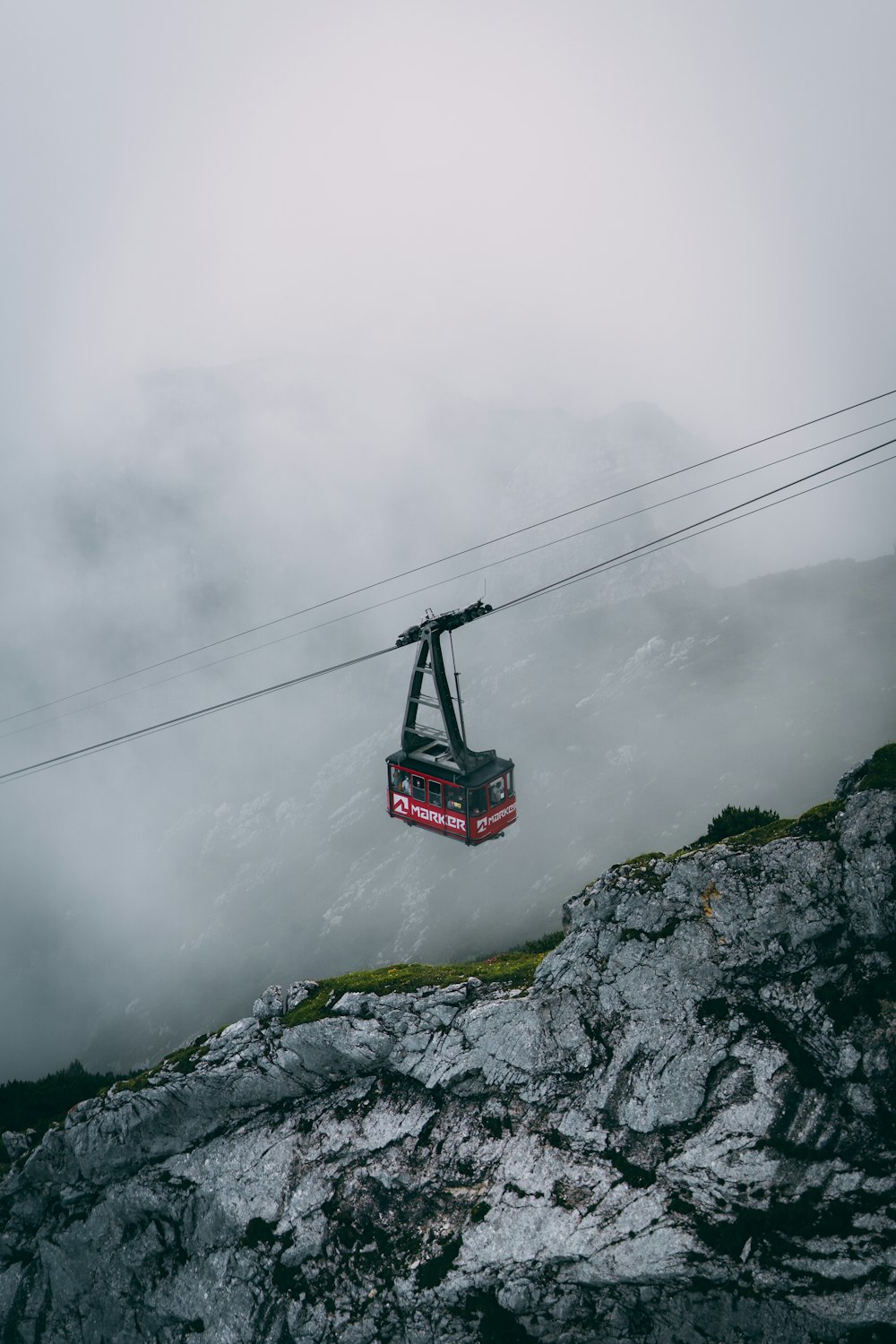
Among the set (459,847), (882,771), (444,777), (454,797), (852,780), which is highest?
(444,777)

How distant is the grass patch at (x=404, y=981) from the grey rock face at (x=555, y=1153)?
1.99 feet

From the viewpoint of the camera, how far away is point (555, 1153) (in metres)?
27.1

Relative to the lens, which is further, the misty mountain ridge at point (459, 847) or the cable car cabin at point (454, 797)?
the misty mountain ridge at point (459, 847)

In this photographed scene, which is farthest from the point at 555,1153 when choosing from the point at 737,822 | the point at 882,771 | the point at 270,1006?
the point at 882,771

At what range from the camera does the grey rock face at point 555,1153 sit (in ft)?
76.9

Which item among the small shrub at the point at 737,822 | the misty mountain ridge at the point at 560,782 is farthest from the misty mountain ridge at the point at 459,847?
the small shrub at the point at 737,822

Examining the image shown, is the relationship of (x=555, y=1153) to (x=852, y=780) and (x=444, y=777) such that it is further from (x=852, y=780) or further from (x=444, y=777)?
(x=852, y=780)

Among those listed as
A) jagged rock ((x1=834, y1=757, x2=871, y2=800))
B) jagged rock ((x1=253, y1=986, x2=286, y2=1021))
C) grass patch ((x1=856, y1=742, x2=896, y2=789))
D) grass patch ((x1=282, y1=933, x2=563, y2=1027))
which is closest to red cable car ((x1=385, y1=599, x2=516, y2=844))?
grass patch ((x1=282, y1=933, x2=563, y2=1027))

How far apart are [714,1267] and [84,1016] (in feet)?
453

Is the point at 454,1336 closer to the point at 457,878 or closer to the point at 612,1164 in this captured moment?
the point at 612,1164

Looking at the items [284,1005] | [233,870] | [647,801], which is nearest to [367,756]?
[233,870]

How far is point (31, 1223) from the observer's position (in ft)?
110

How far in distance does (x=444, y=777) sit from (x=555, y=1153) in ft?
45.5

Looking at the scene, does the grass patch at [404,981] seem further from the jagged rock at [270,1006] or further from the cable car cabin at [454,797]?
the cable car cabin at [454,797]
